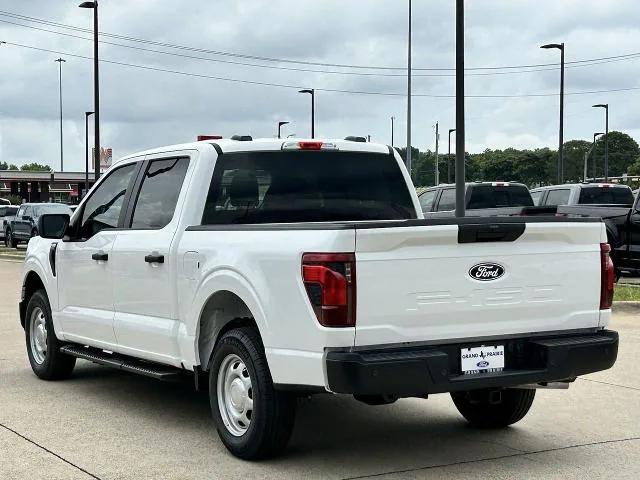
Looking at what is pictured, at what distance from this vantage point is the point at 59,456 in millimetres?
5914

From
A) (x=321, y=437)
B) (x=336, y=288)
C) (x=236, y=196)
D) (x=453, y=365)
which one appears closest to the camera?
(x=336, y=288)

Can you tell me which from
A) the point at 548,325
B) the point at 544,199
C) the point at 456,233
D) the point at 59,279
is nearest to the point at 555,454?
the point at 548,325

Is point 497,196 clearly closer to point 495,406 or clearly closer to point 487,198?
point 487,198

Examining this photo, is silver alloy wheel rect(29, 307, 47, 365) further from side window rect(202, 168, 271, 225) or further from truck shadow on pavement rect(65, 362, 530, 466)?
side window rect(202, 168, 271, 225)

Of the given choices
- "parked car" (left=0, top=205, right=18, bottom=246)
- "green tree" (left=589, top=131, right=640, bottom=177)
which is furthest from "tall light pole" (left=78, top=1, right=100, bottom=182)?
"green tree" (left=589, top=131, right=640, bottom=177)

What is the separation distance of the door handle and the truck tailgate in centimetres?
193

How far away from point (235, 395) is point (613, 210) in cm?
1354

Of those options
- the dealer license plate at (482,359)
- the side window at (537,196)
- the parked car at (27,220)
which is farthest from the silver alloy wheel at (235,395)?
the parked car at (27,220)

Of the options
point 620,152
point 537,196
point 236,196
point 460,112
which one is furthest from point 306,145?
point 620,152

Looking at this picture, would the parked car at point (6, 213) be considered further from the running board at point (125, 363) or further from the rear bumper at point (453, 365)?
the rear bumper at point (453, 365)

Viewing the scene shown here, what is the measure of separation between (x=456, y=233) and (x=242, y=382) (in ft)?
5.12

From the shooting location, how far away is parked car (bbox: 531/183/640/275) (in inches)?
684

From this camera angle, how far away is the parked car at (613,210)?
17375 mm

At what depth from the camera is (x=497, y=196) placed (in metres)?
21.6
